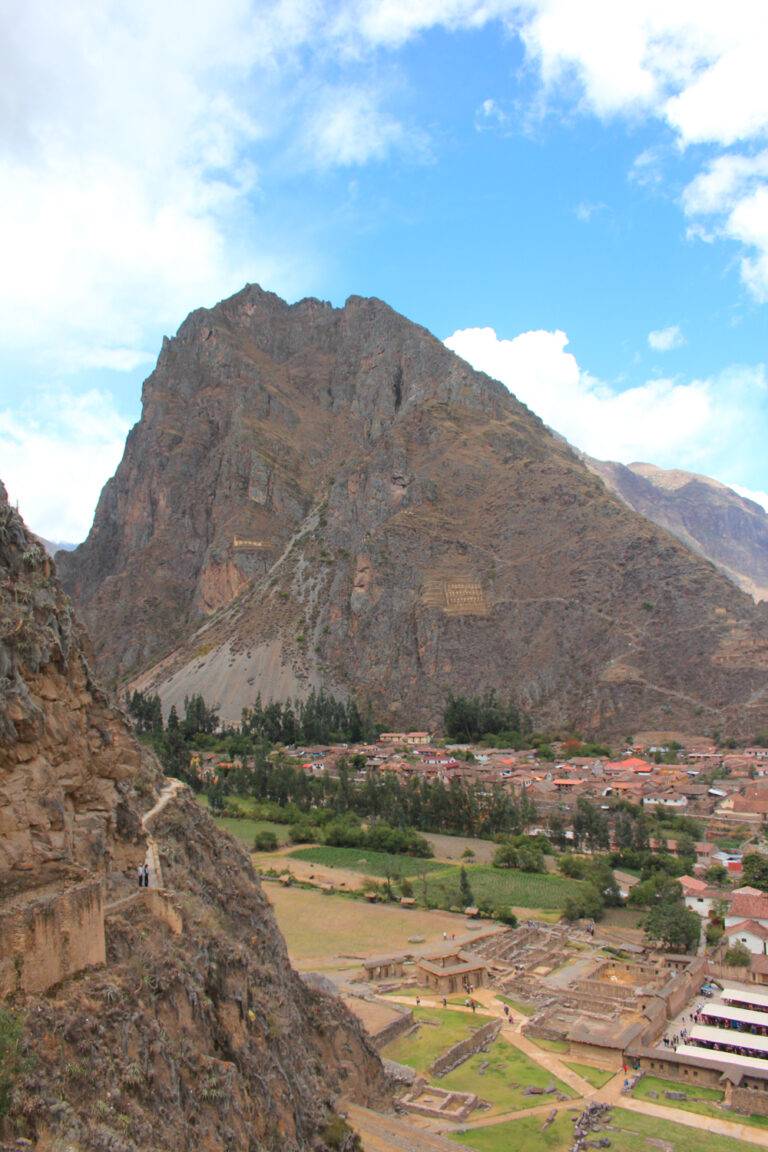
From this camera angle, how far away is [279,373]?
7505 inches

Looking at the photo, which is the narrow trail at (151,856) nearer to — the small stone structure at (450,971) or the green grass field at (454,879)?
the small stone structure at (450,971)

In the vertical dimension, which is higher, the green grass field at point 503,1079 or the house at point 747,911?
the house at point 747,911

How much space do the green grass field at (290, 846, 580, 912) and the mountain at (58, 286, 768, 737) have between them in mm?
48532

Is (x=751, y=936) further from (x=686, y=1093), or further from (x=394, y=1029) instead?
(x=394, y=1029)

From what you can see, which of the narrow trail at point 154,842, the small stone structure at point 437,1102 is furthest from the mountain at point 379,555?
the narrow trail at point 154,842

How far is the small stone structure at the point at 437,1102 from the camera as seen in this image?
2569 centimetres

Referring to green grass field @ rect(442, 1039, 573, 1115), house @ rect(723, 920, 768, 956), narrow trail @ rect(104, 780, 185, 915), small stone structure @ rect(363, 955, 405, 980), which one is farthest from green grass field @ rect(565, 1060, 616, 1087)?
narrow trail @ rect(104, 780, 185, 915)

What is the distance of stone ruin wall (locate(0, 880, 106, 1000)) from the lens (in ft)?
34.6

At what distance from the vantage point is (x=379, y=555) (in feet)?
425

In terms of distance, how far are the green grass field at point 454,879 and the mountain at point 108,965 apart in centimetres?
3320

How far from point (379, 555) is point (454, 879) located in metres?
76.1

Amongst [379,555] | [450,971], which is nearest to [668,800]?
[450,971]

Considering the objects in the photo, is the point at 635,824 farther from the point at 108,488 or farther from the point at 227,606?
the point at 108,488

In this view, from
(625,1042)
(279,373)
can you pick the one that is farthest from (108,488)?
(625,1042)
